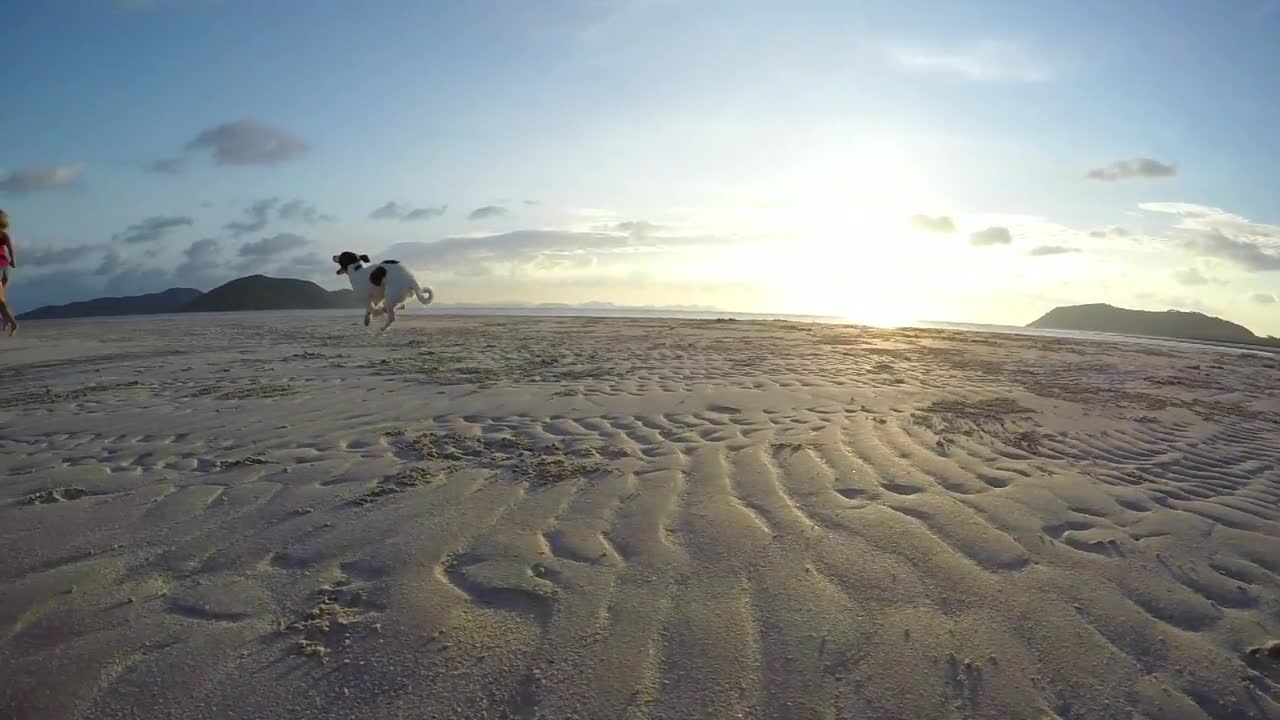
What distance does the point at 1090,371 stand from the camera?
504 inches

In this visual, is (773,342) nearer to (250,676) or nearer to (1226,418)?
(1226,418)

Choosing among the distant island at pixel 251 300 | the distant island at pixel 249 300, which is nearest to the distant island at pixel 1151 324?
the distant island at pixel 251 300

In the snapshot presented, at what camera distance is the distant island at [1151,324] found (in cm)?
3375

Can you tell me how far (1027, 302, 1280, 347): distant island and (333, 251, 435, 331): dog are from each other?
3711 cm

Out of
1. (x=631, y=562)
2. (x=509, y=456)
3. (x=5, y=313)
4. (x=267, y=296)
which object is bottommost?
(x=631, y=562)

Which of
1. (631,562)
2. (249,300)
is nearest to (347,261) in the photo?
(631,562)

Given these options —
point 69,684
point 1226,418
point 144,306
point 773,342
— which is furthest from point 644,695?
point 144,306

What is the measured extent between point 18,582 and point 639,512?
3177 millimetres

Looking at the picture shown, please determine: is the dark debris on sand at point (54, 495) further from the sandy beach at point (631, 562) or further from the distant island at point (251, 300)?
the distant island at point (251, 300)

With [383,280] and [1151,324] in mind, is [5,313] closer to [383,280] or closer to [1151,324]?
[383,280]

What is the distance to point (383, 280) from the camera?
26.6 ft

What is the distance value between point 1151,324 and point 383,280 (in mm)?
52128

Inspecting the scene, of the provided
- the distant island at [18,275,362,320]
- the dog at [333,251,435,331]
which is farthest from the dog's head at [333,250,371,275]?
the distant island at [18,275,362,320]

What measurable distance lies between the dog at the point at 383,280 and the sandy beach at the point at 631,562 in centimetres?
156
